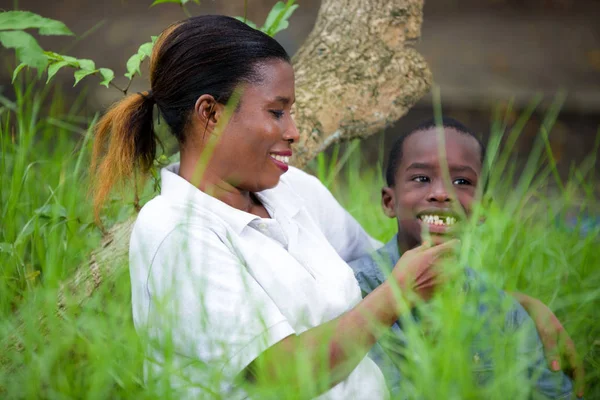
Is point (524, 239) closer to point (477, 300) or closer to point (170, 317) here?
point (477, 300)

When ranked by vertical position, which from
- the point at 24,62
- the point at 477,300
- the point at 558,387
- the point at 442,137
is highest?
the point at 24,62

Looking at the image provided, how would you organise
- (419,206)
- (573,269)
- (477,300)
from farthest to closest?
(573,269), (419,206), (477,300)

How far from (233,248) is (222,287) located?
16cm

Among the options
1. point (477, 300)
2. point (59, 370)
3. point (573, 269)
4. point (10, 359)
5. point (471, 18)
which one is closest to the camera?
point (59, 370)

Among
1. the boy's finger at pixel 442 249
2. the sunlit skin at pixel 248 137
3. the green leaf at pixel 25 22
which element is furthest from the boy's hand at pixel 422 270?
the green leaf at pixel 25 22

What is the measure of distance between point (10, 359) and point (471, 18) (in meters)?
5.35

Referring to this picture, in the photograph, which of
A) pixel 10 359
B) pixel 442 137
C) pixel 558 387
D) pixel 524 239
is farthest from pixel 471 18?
pixel 10 359

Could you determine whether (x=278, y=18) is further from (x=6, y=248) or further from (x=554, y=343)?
(x=554, y=343)

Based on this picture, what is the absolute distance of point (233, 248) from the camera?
2113 mm

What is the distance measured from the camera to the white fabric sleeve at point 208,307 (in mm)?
1920

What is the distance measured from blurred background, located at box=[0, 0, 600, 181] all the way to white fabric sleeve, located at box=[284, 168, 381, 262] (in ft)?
9.14

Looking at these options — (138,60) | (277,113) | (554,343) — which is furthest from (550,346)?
(138,60)

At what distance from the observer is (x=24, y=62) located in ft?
7.11

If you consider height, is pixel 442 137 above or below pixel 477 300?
above
